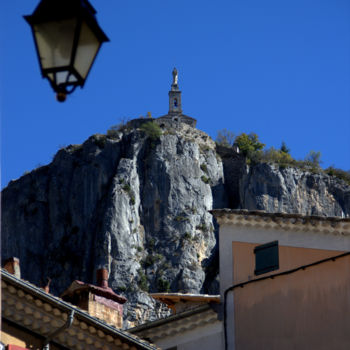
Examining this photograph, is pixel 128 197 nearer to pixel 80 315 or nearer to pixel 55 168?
pixel 55 168

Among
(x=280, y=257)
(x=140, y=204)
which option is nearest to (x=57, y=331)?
(x=280, y=257)

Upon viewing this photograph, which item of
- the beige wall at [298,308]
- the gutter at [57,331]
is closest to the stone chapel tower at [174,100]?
the beige wall at [298,308]

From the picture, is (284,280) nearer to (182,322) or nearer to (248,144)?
(182,322)

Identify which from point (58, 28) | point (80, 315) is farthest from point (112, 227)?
point (58, 28)

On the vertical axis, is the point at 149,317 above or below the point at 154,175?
below

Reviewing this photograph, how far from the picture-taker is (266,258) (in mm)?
18703

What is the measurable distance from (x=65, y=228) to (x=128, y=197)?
7238 mm

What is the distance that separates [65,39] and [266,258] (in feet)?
46.0

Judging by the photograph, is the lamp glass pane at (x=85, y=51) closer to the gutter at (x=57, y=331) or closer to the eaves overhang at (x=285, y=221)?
the gutter at (x=57, y=331)

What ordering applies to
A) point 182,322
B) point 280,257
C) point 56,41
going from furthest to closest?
point 182,322 → point 280,257 → point 56,41

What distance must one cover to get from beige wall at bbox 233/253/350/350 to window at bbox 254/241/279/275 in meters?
0.18

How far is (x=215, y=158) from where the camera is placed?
3799 inches

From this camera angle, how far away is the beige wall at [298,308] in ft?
56.0

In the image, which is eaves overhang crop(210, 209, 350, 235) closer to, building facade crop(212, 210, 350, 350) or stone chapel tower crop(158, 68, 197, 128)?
building facade crop(212, 210, 350, 350)
